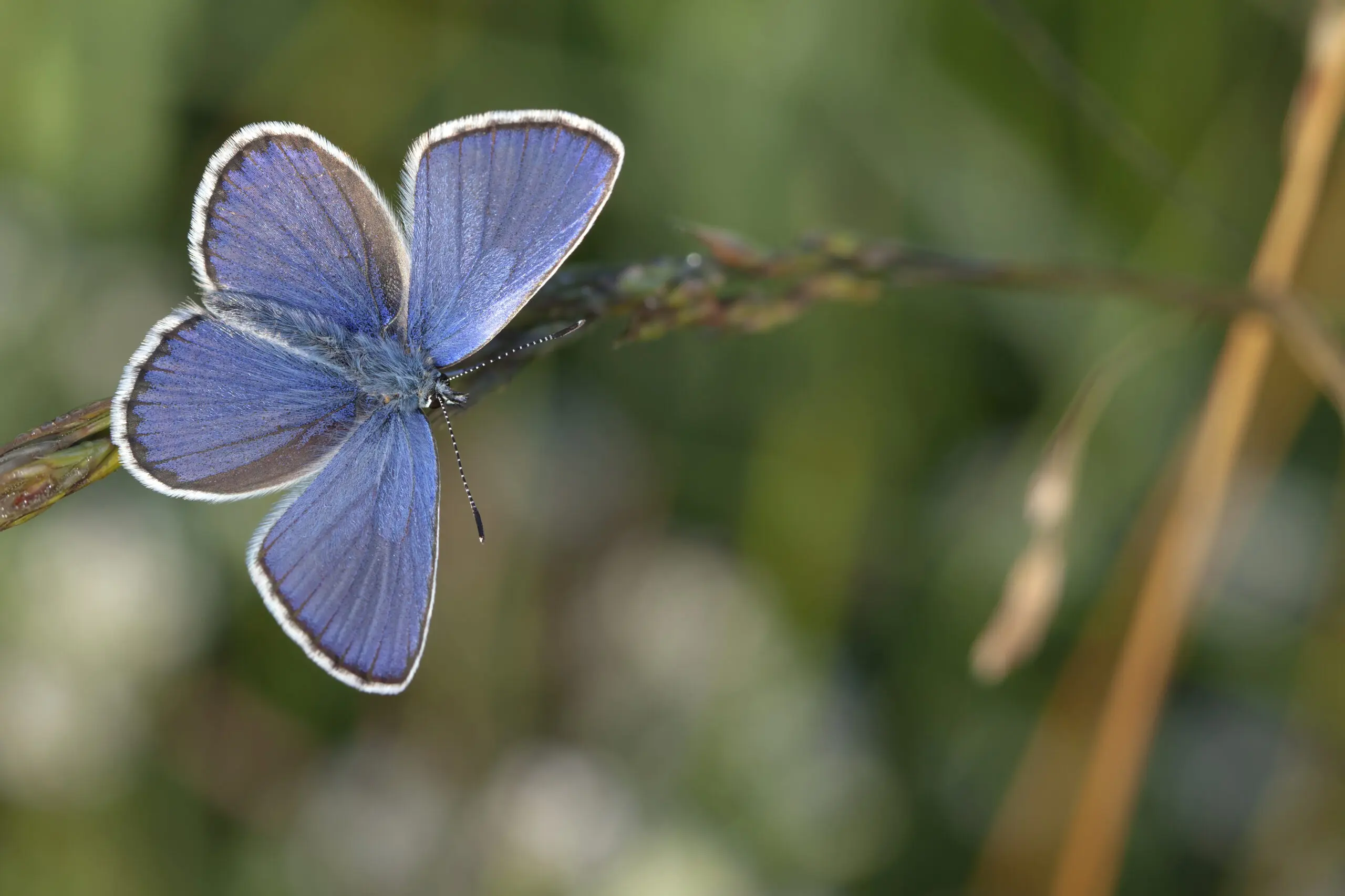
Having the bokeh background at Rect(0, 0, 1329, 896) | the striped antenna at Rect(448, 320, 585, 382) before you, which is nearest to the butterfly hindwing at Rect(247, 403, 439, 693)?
the striped antenna at Rect(448, 320, 585, 382)

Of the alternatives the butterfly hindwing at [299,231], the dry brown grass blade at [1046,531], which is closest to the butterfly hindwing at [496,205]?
the butterfly hindwing at [299,231]

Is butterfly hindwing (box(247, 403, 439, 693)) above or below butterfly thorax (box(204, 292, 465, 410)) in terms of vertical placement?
below

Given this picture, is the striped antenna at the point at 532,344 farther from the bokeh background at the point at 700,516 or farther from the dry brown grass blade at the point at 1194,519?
the bokeh background at the point at 700,516

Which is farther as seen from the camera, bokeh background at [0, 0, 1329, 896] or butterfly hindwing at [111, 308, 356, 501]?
bokeh background at [0, 0, 1329, 896]

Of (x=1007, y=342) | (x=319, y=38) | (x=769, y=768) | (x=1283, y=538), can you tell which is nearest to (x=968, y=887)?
(x=769, y=768)

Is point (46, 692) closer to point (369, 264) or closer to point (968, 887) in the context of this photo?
point (369, 264)

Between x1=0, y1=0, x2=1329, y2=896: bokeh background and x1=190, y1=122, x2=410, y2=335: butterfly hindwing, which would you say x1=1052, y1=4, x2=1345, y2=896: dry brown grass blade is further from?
x1=190, y1=122, x2=410, y2=335: butterfly hindwing
